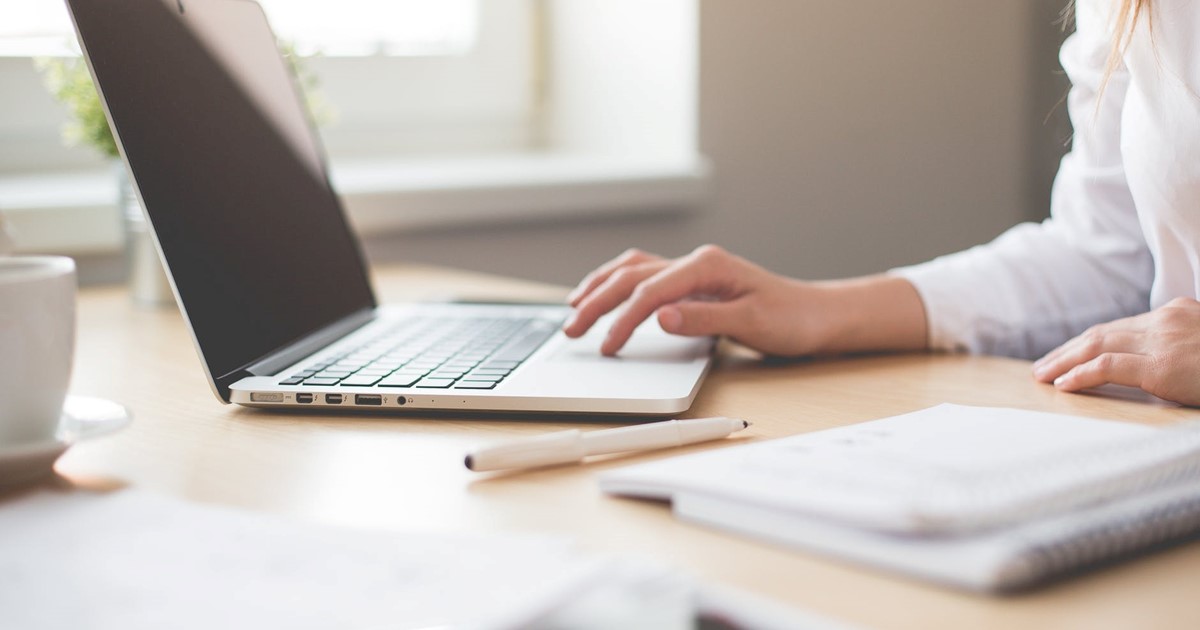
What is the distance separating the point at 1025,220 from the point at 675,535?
1657 millimetres

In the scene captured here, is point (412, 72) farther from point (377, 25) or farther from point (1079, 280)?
point (1079, 280)

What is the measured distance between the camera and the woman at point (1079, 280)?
0.73 m

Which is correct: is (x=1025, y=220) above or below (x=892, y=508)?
below

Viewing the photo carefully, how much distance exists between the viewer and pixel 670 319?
796mm

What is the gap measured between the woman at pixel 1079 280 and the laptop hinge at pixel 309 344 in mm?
179

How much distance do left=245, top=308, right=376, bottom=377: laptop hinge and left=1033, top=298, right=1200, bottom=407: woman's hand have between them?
481 millimetres

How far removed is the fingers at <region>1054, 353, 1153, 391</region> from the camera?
0.69 metres

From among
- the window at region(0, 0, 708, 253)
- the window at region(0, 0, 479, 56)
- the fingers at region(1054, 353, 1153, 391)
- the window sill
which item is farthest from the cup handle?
the window at region(0, 0, 479, 56)

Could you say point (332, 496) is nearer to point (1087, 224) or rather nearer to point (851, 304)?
point (851, 304)

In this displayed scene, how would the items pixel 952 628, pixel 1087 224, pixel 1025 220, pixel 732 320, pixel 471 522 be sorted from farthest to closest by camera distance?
pixel 1025 220 → pixel 1087 224 → pixel 732 320 → pixel 471 522 → pixel 952 628

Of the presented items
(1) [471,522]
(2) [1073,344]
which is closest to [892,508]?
(1) [471,522]

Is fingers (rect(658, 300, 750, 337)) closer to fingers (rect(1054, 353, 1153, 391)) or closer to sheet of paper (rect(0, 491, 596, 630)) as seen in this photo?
fingers (rect(1054, 353, 1153, 391))

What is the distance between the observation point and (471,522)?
0.48 meters

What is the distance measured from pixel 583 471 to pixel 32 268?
0.91 ft
